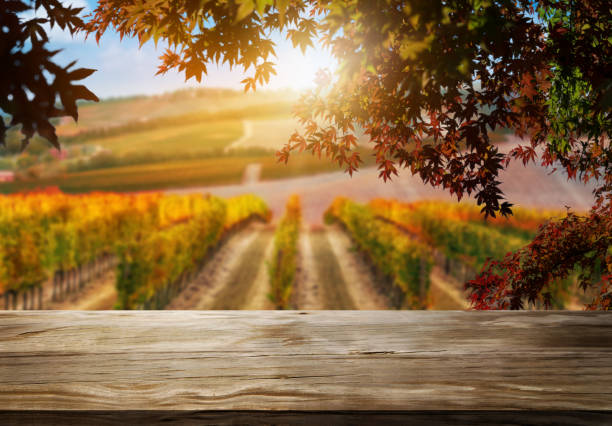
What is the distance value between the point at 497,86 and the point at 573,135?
101 centimetres

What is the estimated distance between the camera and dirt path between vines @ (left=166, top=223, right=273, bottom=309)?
14.7 m

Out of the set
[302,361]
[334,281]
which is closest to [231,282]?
[334,281]

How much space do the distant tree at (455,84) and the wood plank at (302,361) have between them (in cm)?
84

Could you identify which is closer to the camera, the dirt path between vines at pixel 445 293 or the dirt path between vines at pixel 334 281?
the dirt path between vines at pixel 445 293

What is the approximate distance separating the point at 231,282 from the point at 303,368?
53.2 feet

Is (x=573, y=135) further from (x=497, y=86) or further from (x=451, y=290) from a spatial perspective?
(x=451, y=290)

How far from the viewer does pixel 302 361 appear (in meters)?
1.40

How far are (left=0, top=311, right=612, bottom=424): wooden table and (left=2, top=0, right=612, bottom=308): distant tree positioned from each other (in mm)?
877

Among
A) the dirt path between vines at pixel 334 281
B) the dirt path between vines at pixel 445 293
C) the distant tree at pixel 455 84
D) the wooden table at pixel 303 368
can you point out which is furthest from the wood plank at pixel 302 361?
the dirt path between vines at pixel 334 281

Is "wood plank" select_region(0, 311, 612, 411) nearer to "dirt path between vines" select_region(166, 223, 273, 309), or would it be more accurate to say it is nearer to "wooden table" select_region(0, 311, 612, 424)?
"wooden table" select_region(0, 311, 612, 424)

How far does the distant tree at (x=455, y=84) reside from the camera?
143 cm

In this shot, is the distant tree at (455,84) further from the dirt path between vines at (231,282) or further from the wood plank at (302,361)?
the dirt path between vines at (231,282)

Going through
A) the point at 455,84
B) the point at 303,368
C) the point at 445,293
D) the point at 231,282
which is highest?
the point at 455,84

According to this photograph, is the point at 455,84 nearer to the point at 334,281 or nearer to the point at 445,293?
the point at 445,293
